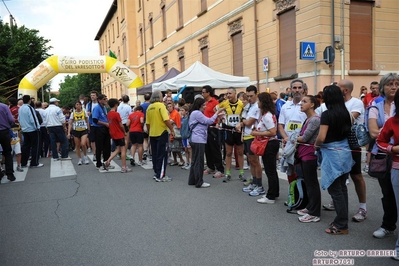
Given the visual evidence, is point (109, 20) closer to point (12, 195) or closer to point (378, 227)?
point (12, 195)

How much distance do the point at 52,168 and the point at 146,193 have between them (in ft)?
15.4

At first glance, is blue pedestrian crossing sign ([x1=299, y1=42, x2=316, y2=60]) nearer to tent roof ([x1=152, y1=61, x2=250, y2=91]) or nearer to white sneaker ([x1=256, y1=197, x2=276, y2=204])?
tent roof ([x1=152, y1=61, x2=250, y2=91])

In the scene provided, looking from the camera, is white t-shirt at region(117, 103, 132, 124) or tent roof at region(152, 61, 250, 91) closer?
white t-shirt at region(117, 103, 132, 124)

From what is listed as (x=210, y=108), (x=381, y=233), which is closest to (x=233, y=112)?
(x=210, y=108)

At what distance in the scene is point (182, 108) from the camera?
9531 millimetres

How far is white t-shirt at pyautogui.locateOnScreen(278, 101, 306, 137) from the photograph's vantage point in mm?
5355

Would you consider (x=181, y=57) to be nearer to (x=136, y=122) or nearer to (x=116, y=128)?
(x=136, y=122)

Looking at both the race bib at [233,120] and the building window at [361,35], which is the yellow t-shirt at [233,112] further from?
the building window at [361,35]

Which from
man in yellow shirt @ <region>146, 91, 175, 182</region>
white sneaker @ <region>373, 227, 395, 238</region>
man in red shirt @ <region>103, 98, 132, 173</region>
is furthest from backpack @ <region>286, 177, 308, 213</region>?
man in red shirt @ <region>103, 98, 132, 173</region>

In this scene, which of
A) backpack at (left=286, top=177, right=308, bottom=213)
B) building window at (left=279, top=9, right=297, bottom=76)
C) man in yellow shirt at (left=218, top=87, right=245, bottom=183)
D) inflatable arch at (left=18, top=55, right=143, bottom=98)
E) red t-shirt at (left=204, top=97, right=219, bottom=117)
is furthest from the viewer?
inflatable arch at (left=18, top=55, right=143, bottom=98)

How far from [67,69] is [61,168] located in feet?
32.3

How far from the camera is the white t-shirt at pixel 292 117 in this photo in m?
5.36

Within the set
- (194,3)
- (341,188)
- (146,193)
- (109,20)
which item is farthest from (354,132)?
(109,20)

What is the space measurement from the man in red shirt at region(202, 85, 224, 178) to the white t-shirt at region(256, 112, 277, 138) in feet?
7.72
